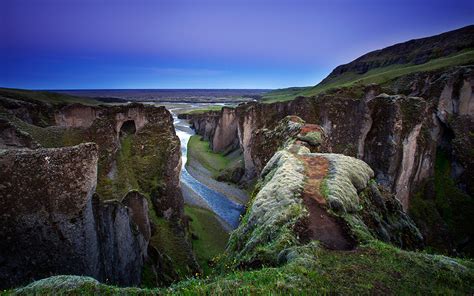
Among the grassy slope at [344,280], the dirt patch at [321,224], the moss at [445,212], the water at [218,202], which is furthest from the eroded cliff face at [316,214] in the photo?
the moss at [445,212]

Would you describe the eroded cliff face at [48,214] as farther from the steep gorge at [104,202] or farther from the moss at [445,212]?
the moss at [445,212]

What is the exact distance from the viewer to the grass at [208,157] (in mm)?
64887

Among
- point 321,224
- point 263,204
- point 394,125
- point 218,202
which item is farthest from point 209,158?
point 321,224

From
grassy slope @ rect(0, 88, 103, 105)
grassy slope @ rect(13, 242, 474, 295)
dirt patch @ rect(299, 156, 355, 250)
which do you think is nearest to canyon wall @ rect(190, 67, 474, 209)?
dirt patch @ rect(299, 156, 355, 250)

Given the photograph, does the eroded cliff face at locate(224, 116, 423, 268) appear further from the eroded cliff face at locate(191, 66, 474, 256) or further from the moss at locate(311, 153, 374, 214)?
the eroded cliff face at locate(191, 66, 474, 256)

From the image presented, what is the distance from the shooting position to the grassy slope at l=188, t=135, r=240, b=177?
64.7 metres

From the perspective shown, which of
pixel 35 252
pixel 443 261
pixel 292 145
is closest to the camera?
pixel 443 261

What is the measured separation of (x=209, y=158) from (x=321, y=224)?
60.9 metres

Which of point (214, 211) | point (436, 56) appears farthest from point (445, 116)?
point (436, 56)

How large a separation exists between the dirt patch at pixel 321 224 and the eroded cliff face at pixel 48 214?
1236cm

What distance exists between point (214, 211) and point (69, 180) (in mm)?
26680

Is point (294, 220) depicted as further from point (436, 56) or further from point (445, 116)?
point (436, 56)

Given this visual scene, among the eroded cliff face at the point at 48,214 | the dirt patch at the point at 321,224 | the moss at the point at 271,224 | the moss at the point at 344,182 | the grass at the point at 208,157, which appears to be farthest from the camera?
the grass at the point at 208,157

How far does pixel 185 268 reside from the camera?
84.2ft
